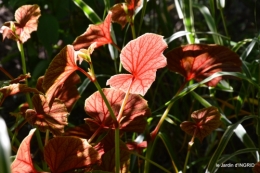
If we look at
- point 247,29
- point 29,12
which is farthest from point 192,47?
point 247,29

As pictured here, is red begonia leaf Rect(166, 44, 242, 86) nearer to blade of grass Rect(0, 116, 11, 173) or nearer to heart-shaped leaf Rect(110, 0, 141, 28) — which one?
heart-shaped leaf Rect(110, 0, 141, 28)

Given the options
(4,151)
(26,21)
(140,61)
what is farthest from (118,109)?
(4,151)

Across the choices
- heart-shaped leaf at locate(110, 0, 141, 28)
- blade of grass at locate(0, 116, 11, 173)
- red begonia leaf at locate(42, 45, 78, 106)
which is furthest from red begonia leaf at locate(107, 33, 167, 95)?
blade of grass at locate(0, 116, 11, 173)

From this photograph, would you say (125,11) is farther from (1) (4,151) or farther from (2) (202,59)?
(1) (4,151)

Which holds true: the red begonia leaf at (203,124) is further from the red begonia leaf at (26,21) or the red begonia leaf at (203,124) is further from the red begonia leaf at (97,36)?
the red begonia leaf at (26,21)

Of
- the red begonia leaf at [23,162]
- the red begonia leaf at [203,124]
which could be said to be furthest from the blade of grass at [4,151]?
the red begonia leaf at [203,124]
